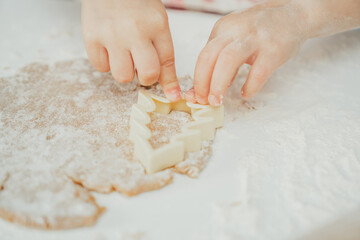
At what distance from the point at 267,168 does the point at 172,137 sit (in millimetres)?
221

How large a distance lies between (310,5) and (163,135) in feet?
1.91

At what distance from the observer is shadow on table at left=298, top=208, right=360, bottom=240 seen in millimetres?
631

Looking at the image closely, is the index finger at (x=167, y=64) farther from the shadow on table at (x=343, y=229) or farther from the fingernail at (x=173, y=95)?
the shadow on table at (x=343, y=229)

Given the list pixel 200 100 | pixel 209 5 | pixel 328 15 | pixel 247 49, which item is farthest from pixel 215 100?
pixel 209 5

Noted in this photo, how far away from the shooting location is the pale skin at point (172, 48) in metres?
0.82

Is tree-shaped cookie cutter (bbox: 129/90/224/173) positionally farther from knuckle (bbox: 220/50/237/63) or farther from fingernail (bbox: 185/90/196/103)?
knuckle (bbox: 220/50/237/63)

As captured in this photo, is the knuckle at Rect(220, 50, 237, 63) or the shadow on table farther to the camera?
the knuckle at Rect(220, 50, 237, 63)

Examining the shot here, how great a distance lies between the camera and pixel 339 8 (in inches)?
40.3

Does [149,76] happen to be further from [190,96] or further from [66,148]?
[66,148]

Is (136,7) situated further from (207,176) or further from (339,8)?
(339,8)

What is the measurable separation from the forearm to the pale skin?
0.08m

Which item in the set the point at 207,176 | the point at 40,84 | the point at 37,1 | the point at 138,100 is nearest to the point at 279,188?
the point at 207,176

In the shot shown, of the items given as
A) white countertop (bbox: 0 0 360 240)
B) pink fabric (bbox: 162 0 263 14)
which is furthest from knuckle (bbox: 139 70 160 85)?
pink fabric (bbox: 162 0 263 14)

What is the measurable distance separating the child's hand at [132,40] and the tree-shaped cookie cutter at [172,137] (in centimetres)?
4
